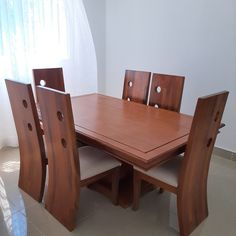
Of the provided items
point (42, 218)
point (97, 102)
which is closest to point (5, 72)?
point (97, 102)

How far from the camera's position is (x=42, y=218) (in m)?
1.76

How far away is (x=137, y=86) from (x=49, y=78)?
903mm

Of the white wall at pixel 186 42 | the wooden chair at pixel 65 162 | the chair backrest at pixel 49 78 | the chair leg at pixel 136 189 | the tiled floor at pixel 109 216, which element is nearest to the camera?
the wooden chair at pixel 65 162

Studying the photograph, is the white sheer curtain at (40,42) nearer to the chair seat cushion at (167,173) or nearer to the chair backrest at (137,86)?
the chair backrest at (137,86)

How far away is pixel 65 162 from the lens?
5.01ft

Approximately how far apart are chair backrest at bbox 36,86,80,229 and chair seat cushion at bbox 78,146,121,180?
0.40ft

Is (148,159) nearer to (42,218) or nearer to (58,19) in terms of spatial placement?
(42,218)

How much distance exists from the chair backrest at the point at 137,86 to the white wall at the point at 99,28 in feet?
4.38

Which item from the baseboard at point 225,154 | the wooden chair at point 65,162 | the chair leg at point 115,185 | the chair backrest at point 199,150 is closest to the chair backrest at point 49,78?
the wooden chair at point 65,162

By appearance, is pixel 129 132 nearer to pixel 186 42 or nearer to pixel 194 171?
pixel 194 171

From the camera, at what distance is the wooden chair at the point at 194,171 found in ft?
4.27

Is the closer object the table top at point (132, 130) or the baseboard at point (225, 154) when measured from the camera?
the table top at point (132, 130)

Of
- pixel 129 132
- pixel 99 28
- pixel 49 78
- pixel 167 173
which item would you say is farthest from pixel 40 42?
pixel 167 173

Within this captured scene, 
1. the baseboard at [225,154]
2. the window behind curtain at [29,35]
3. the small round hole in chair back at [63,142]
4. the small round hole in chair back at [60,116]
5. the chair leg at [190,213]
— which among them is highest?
the window behind curtain at [29,35]
